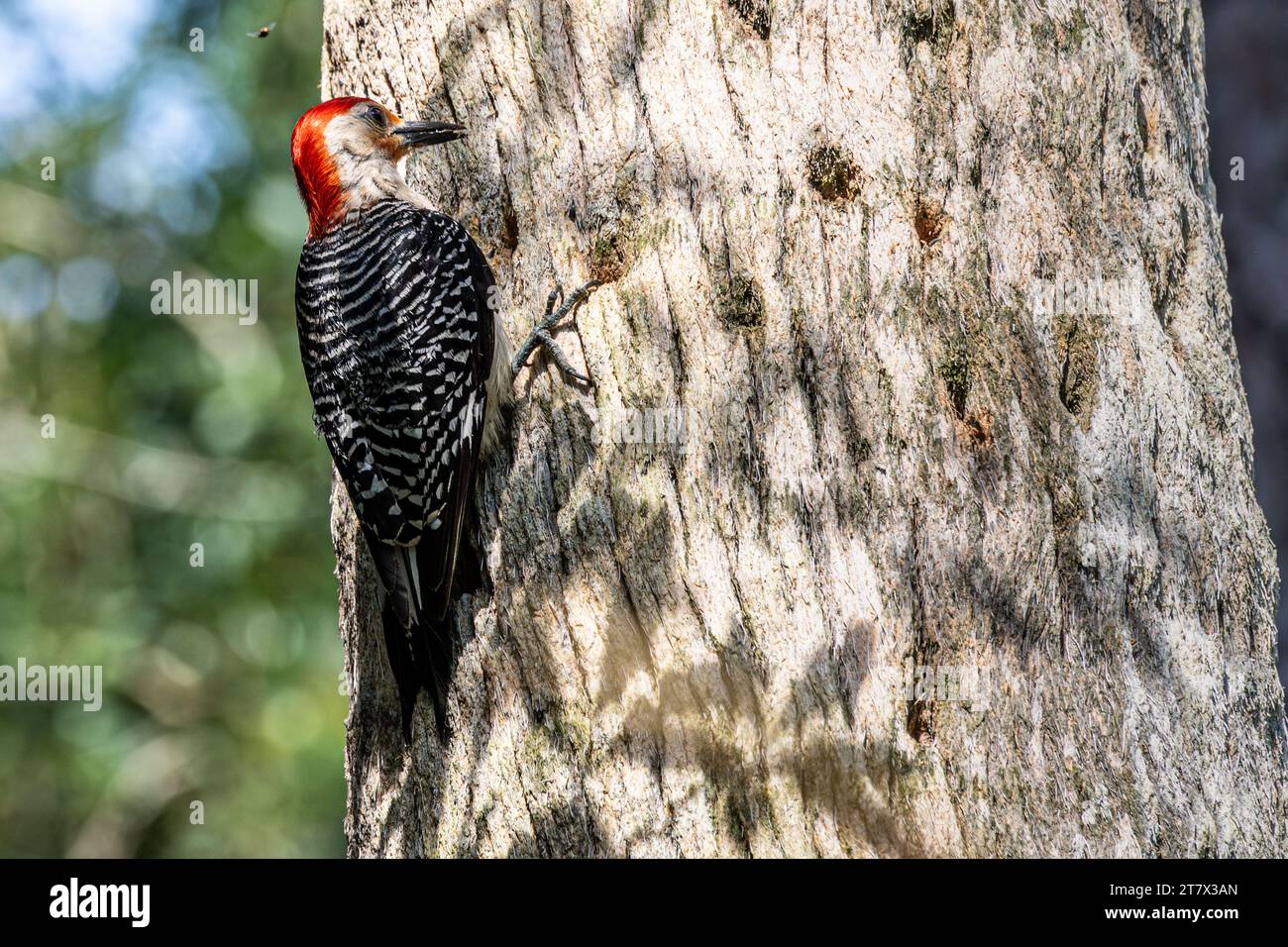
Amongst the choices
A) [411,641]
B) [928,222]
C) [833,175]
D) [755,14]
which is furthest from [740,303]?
[411,641]

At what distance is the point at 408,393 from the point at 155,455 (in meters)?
5.98

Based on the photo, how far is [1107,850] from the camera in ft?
7.63

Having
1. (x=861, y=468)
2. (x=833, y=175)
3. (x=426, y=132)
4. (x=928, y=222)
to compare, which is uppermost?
(x=426, y=132)

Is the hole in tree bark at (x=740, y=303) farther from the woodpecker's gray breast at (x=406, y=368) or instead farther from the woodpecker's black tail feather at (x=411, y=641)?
the woodpecker's black tail feather at (x=411, y=641)

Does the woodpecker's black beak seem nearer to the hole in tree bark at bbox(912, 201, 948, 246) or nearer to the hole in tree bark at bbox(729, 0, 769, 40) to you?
the hole in tree bark at bbox(729, 0, 769, 40)

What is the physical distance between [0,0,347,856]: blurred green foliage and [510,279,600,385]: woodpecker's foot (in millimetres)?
5103

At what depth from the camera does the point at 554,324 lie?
2889 millimetres

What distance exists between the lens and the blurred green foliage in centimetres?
776

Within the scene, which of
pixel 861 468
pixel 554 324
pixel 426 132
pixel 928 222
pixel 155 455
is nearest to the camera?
pixel 861 468

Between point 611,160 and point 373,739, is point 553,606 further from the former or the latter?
point 611,160

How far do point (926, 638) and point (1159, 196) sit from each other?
137cm

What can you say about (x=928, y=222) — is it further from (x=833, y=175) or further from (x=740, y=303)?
(x=740, y=303)

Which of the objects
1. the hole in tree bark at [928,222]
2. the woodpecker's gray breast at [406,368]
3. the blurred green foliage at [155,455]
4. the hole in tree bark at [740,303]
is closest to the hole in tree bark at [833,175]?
the hole in tree bark at [928,222]

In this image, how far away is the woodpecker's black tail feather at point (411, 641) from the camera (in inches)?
113
